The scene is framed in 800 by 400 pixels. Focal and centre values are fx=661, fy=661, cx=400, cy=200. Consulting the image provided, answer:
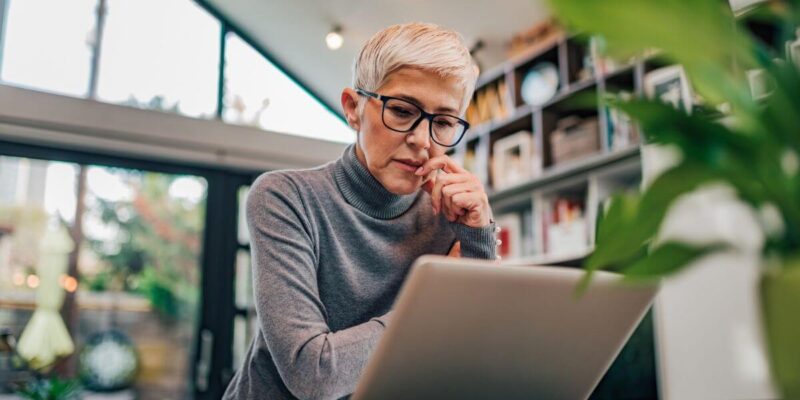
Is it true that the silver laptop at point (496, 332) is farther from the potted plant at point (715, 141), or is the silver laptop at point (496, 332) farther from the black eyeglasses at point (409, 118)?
the black eyeglasses at point (409, 118)

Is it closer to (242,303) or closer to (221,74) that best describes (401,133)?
(242,303)

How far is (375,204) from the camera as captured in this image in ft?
3.94

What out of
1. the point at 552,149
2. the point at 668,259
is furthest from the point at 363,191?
the point at 552,149

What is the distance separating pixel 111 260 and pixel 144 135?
31.5 inches

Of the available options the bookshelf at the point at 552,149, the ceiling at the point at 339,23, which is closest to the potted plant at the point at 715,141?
the bookshelf at the point at 552,149

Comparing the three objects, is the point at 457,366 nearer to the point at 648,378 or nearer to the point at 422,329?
the point at 422,329

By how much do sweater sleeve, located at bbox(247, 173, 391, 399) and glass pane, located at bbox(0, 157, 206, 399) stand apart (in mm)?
3375

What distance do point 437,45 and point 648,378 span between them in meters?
1.95

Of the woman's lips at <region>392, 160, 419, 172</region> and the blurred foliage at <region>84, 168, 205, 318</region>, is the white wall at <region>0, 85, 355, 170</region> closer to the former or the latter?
the blurred foliage at <region>84, 168, 205, 318</region>

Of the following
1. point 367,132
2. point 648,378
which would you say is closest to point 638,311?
point 367,132

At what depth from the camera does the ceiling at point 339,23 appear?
12.9 ft

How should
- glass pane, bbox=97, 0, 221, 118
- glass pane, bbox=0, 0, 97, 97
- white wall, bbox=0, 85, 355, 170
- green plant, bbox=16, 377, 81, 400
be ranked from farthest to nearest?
glass pane, bbox=97, 0, 221, 118, glass pane, bbox=0, 0, 97, 97, white wall, bbox=0, 85, 355, 170, green plant, bbox=16, 377, 81, 400

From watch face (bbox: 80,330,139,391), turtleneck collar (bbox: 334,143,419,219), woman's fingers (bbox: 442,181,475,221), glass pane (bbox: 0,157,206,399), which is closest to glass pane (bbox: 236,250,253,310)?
glass pane (bbox: 0,157,206,399)

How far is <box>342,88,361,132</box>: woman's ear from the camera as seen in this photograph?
1.21 meters
